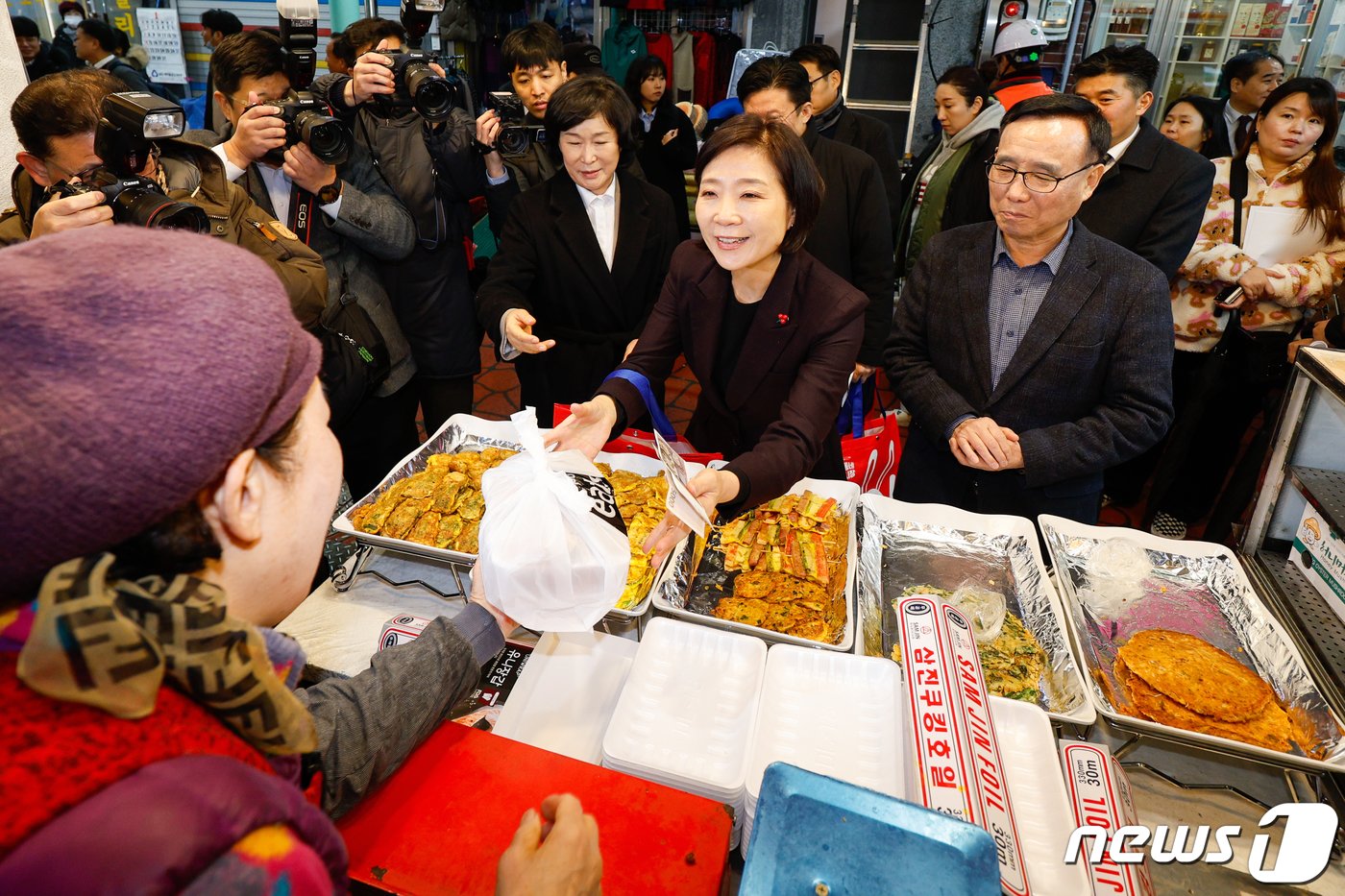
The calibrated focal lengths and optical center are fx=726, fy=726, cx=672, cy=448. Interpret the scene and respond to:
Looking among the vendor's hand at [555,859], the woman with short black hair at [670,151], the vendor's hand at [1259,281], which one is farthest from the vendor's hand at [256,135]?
the vendor's hand at [1259,281]

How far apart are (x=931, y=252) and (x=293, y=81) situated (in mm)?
2071

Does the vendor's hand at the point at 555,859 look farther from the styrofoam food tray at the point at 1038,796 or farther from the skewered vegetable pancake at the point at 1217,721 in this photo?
the skewered vegetable pancake at the point at 1217,721

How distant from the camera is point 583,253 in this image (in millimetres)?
2559

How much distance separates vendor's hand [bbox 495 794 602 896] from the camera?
2.59 feet

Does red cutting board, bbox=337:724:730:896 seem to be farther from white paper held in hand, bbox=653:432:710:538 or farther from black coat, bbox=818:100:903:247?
black coat, bbox=818:100:903:247

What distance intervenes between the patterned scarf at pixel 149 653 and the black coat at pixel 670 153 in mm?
4396

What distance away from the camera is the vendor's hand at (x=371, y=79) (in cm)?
236

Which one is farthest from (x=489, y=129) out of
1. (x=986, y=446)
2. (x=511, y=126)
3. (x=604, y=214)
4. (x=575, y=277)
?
(x=986, y=446)

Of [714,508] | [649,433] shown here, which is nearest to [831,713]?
[714,508]

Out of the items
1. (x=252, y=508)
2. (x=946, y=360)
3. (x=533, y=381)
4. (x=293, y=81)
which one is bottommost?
(x=533, y=381)

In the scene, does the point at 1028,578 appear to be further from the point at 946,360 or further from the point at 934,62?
the point at 934,62

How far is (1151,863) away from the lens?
3.64 ft

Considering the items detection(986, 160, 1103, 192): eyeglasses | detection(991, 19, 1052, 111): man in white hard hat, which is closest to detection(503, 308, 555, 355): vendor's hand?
detection(986, 160, 1103, 192): eyeglasses

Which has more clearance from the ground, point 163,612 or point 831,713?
point 163,612
